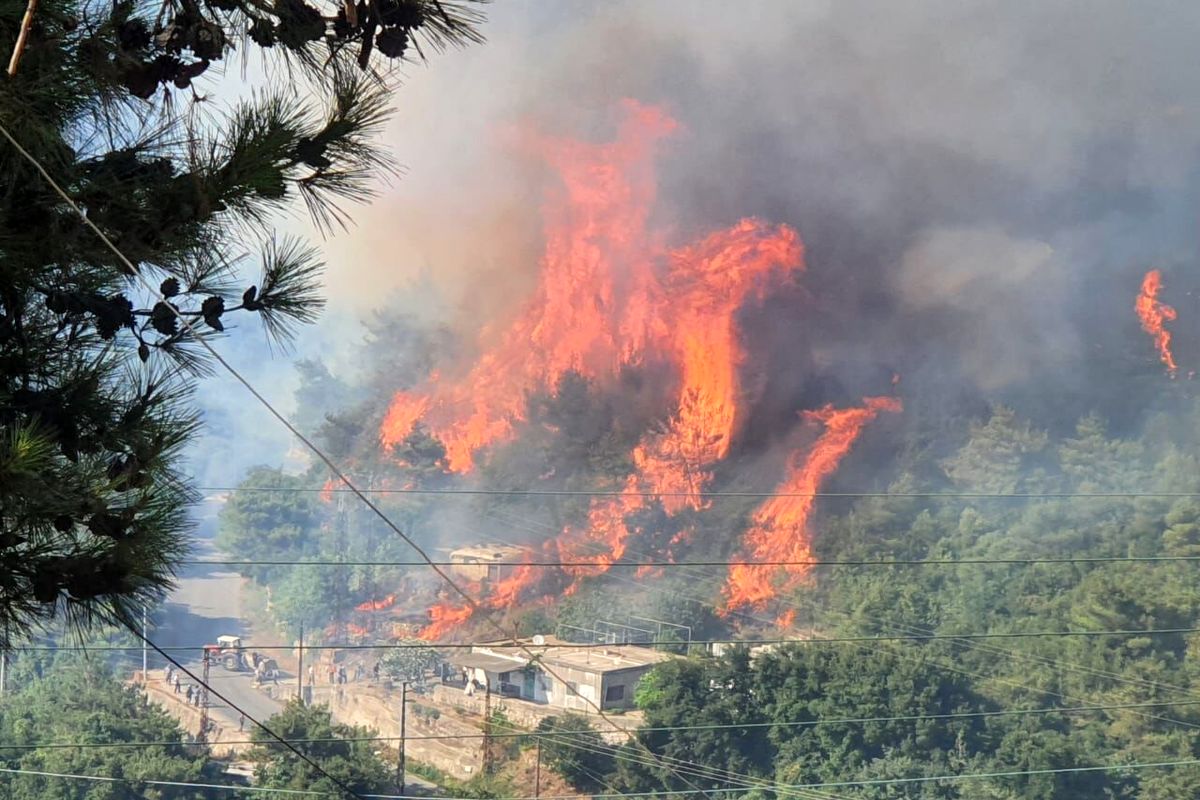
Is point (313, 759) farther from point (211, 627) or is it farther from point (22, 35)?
point (22, 35)

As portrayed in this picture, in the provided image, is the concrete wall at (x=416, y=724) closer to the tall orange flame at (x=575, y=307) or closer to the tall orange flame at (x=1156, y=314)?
the tall orange flame at (x=575, y=307)

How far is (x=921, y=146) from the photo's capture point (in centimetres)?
1930

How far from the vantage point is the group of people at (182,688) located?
14884 millimetres

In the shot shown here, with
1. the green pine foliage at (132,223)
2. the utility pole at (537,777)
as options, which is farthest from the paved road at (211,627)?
the green pine foliage at (132,223)

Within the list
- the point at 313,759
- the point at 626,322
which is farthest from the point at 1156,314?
the point at 313,759

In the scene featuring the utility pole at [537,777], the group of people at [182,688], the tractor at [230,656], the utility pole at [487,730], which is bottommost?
the utility pole at [537,777]

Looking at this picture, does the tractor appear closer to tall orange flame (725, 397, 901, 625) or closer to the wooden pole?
tall orange flame (725, 397, 901, 625)

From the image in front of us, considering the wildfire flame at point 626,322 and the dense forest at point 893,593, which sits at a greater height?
Result: the wildfire flame at point 626,322

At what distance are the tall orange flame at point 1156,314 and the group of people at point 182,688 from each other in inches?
633

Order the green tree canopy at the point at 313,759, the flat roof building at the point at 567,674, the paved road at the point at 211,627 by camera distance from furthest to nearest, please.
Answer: the paved road at the point at 211,627 → the flat roof building at the point at 567,674 → the green tree canopy at the point at 313,759

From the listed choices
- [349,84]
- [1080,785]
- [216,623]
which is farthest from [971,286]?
[349,84]

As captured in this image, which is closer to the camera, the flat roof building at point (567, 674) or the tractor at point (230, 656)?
the flat roof building at point (567, 674)

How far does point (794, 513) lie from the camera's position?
17.7 metres

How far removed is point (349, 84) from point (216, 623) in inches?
672
